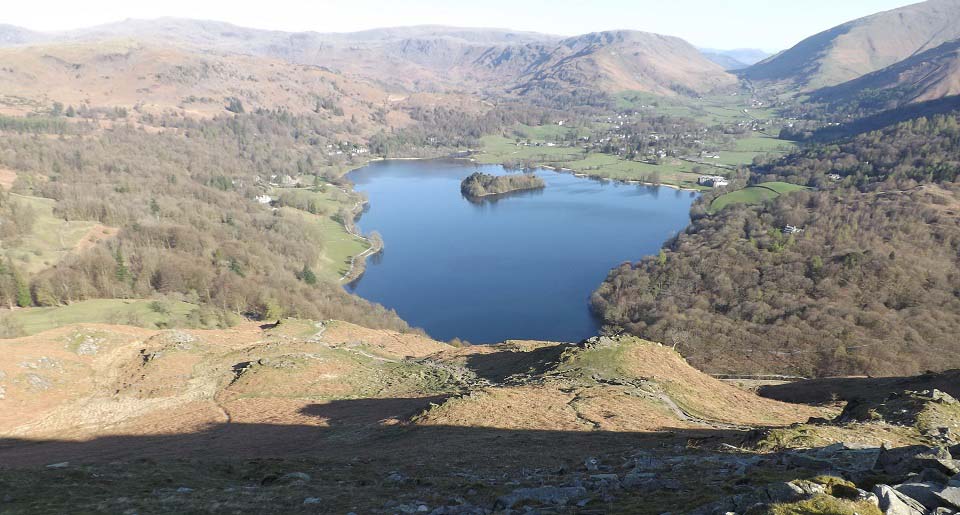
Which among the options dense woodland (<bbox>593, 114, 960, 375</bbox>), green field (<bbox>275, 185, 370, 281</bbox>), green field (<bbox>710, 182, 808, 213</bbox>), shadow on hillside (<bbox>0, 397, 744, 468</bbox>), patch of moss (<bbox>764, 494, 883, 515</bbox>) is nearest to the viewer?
patch of moss (<bbox>764, 494, 883, 515</bbox>)

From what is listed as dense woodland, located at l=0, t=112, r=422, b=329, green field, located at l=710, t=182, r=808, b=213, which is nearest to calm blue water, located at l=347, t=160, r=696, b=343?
green field, located at l=710, t=182, r=808, b=213

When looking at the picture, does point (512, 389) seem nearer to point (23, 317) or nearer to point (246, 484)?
point (246, 484)

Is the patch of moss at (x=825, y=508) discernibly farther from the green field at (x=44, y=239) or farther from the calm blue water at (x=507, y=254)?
the green field at (x=44, y=239)

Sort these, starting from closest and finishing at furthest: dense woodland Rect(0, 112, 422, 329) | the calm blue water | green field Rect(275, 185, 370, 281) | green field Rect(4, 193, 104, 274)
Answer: dense woodland Rect(0, 112, 422, 329)
green field Rect(4, 193, 104, 274)
the calm blue water
green field Rect(275, 185, 370, 281)

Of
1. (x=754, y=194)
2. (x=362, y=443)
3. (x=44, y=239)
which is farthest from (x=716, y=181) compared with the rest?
(x=44, y=239)

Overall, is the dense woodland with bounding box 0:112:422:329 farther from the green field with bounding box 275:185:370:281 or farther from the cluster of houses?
the cluster of houses

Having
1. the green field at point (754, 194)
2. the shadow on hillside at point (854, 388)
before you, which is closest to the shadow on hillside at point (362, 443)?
the shadow on hillside at point (854, 388)

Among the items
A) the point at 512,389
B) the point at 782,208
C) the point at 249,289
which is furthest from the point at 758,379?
the point at 782,208

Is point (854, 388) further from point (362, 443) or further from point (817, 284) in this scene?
point (817, 284)
